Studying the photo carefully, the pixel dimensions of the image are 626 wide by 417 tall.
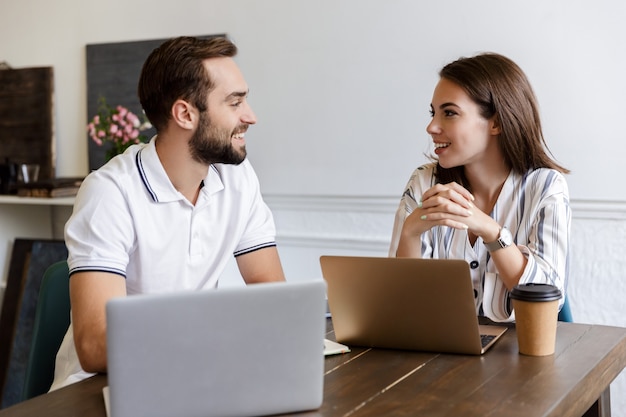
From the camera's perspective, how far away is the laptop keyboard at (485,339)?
171 cm

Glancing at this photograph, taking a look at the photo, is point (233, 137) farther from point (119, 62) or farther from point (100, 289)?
point (119, 62)

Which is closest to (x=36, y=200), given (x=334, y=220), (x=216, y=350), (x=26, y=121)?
(x=26, y=121)

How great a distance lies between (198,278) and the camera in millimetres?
2072

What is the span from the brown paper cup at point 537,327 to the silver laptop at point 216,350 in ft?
1.68

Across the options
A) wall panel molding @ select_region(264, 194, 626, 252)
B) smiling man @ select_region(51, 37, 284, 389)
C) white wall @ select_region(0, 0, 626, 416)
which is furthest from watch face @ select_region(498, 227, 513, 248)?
wall panel molding @ select_region(264, 194, 626, 252)

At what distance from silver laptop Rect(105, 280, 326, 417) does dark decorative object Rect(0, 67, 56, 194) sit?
2.92 metres

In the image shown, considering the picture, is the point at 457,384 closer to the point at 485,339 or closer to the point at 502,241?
the point at 485,339

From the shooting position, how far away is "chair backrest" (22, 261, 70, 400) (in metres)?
1.92

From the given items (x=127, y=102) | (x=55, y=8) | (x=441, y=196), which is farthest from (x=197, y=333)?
(x=55, y=8)

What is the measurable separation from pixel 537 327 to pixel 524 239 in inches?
21.0

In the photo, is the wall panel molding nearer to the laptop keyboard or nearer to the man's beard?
the man's beard

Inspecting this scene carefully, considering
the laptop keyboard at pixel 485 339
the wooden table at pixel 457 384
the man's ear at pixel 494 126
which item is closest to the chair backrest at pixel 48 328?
the wooden table at pixel 457 384

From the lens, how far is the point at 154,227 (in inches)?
77.4

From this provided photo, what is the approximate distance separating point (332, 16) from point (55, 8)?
1.51 meters
